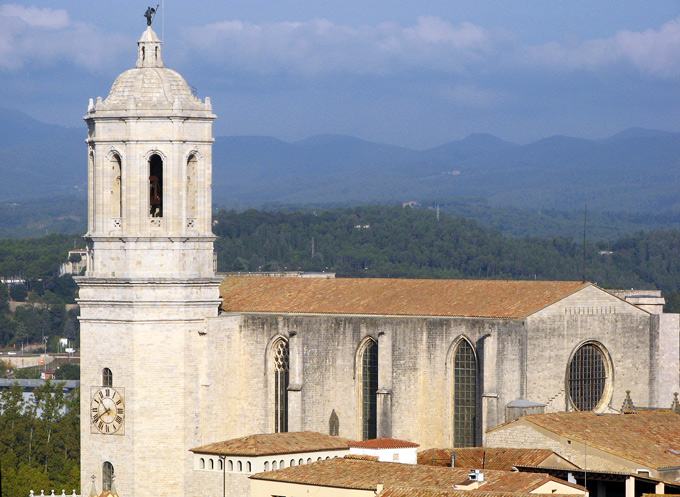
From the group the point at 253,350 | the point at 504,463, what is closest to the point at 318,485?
the point at 504,463

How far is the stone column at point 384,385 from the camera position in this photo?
68.9 meters

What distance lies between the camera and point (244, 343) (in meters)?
72.5

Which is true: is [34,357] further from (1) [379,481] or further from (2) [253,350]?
(1) [379,481]

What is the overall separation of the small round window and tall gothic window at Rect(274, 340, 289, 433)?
11.6 metres

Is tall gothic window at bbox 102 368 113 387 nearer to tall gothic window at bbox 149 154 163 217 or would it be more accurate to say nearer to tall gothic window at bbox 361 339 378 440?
tall gothic window at bbox 149 154 163 217

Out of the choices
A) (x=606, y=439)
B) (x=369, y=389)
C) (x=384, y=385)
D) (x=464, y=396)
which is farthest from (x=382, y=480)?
(x=369, y=389)

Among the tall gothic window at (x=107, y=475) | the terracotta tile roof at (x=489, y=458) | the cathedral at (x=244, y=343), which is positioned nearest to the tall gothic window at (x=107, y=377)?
the cathedral at (x=244, y=343)

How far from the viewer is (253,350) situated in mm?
72562

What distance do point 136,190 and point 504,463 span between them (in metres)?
19.5

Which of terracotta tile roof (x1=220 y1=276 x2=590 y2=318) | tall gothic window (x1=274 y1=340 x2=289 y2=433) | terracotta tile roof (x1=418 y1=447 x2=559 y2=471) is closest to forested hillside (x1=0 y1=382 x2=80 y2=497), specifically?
tall gothic window (x1=274 y1=340 x2=289 y2=433)

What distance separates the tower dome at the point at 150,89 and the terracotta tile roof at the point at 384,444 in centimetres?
1487

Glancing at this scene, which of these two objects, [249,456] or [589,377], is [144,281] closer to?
[249,456]

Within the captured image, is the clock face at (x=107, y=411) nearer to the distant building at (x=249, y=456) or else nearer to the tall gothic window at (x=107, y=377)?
the tall gothic window at (x=107, y=377)

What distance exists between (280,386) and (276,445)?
8776mm
